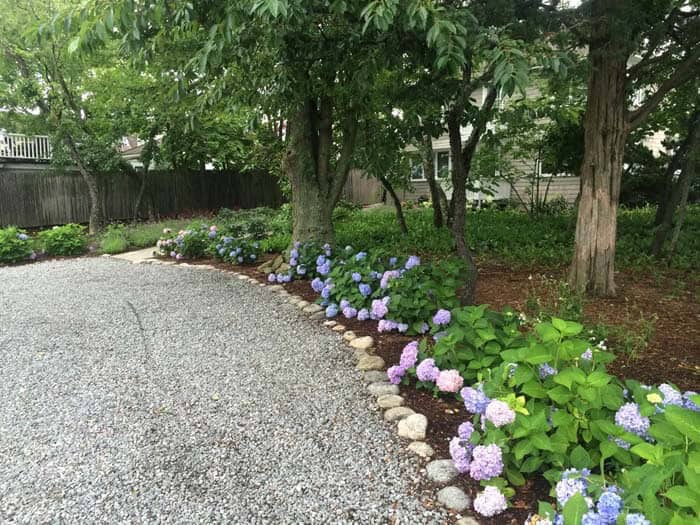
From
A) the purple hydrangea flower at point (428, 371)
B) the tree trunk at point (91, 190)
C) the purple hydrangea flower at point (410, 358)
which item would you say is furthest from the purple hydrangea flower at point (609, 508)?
the tree trunk at point (91, 190)

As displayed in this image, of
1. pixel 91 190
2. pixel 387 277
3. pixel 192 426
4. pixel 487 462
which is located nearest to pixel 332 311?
pixel 387 277

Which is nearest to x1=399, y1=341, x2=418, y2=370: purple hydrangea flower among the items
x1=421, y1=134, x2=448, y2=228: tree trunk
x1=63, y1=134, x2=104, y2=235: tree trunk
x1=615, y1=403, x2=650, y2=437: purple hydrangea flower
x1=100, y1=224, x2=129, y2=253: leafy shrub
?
x1=615, y1=403, x2=650, y2=437: purple hydrangea flower

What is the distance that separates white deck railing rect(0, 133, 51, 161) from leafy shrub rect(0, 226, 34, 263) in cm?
763

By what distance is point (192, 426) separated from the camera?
2.35 meters

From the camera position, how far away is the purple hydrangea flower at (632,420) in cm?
158

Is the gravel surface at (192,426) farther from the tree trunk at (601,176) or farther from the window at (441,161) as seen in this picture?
the window at (441,161)

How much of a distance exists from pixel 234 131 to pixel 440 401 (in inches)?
441

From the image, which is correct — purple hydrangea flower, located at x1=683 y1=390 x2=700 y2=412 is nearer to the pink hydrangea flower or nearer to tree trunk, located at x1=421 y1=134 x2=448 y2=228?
the pink hydrangea flower

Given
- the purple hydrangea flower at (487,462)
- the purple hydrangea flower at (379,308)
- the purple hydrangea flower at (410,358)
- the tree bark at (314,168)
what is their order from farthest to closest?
the tree bark at (314,168)
the purple hydrangea flower at (379,308)
the purple hydrangea flower at (410,358)
the purple hydrangea flower at (487,462)

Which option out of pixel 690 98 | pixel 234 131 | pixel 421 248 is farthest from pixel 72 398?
pixel 234 131

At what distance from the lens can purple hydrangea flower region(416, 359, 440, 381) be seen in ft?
8.02

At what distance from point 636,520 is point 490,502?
0.48m

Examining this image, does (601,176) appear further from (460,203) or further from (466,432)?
(466,432)

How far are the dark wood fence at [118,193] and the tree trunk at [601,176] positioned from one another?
1141cm
